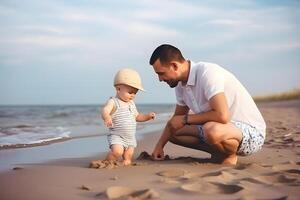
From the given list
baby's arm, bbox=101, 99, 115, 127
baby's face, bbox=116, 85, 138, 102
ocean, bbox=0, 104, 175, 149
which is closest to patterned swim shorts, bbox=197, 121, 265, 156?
baby's face, bbox=116, 85, 138, 102

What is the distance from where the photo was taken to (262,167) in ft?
10.8

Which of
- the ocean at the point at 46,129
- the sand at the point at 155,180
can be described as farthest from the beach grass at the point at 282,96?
the sand at the point at 155,180

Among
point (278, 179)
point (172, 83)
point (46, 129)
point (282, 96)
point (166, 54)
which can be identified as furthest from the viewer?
point (282, 96)

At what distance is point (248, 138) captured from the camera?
11.8 ft

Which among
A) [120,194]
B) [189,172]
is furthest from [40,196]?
[189,172]

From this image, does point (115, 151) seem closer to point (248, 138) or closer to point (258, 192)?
Result: point (248, 138)

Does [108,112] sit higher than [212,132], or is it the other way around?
[108,112]

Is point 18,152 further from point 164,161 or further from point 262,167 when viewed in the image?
point 262,167

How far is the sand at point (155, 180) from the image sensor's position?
97.0 inches

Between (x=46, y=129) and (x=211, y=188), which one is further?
(x=46, y=129)

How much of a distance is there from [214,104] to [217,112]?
8 centimetres

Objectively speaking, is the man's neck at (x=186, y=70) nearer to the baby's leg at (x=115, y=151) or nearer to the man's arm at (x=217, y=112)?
the man's arm at (x=217, y=112)

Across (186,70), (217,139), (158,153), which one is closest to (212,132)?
(217,139)

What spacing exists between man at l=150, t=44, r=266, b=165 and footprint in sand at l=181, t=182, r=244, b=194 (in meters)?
0.88
